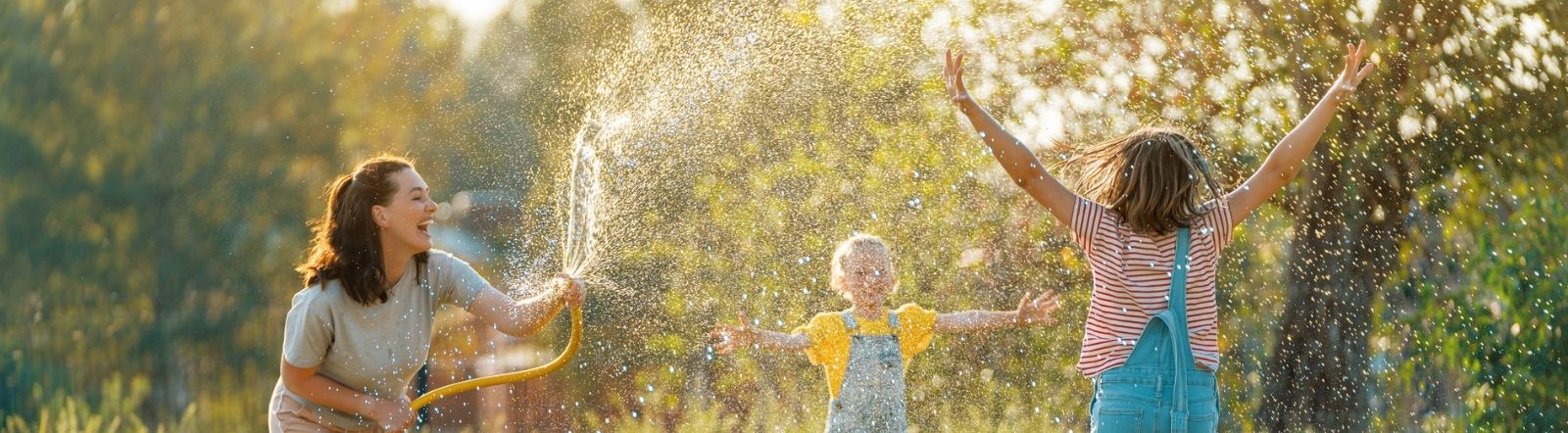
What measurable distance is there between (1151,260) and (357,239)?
1988mm

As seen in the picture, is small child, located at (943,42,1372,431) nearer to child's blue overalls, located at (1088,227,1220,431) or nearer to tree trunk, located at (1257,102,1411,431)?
child's blue overalls, located at (1088,227,1220,431)

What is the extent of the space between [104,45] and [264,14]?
908 millimetres

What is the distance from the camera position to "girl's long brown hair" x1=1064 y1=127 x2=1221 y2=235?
320cm

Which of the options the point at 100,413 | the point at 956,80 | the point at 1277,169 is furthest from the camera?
the point at 100,413

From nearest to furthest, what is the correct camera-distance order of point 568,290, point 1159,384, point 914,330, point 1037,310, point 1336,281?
point 1159,384 → point 568,290 → point 1037,310 → point 914,330 → point 1336,281

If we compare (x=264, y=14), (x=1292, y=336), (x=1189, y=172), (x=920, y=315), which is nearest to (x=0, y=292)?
(x=264, y=14)

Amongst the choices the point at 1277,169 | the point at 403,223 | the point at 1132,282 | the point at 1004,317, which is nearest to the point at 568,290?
the point at 403,223

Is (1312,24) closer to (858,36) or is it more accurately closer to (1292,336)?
(1292,336)

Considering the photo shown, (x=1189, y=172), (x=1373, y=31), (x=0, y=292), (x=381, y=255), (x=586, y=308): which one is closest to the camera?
(x=1189, y=172)

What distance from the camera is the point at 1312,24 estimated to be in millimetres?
5809

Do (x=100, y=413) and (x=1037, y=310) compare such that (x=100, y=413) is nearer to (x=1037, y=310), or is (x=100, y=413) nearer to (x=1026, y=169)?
(x=1037, y=310)

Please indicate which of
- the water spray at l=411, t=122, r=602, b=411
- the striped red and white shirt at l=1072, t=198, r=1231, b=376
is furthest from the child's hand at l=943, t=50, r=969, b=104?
the water spray at l=411, t=122, r=602, b=411

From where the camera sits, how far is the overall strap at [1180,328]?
3.09 metres

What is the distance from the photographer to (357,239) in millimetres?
3828
